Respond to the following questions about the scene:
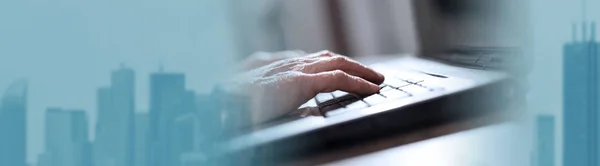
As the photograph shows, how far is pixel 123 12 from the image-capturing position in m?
0.45

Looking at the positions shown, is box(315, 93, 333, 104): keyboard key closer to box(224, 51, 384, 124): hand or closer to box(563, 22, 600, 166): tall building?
box(224, 51, 384, 124): hand

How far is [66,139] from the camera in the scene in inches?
17.4

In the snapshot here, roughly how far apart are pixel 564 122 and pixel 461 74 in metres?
0.09

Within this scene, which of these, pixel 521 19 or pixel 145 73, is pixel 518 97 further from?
pixel 145 73

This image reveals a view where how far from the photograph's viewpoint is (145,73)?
0.44 meters

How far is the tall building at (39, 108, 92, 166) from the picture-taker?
442 mm

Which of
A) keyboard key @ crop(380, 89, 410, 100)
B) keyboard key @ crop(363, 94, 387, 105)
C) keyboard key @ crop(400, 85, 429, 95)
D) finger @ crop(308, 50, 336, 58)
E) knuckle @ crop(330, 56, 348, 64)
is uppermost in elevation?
finger @ crop(308, 50, 336, 58)

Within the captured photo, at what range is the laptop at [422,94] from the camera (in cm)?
42

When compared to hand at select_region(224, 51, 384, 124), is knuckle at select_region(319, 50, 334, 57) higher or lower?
higher

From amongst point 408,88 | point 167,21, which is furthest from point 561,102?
point 167,21

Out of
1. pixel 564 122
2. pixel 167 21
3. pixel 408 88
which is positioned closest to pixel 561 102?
pixel 564 122

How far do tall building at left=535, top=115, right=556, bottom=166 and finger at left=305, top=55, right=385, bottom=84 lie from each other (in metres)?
0.12

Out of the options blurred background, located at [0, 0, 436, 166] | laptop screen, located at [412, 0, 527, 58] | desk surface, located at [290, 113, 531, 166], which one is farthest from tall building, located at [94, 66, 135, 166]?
laptop screen, located at [412, 0, 527, 58]

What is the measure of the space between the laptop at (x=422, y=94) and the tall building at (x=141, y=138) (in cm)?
6
